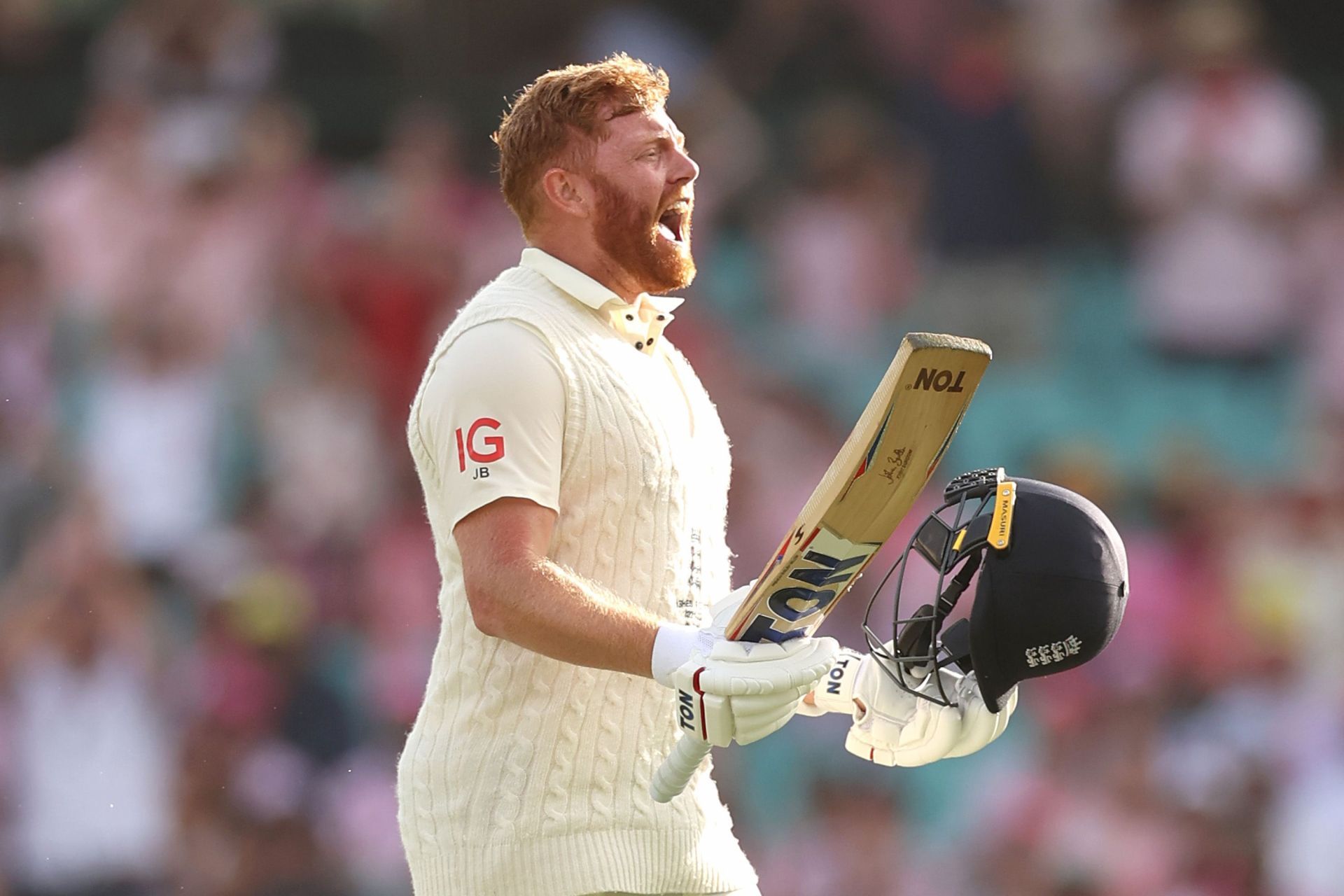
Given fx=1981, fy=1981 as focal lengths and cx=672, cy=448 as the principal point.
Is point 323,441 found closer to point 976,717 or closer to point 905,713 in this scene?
point 905,713

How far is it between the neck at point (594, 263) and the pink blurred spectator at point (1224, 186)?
5.75m

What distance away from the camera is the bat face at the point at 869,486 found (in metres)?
2.90

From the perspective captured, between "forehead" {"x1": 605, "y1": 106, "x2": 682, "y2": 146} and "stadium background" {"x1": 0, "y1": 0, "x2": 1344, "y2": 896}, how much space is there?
4.16 meters

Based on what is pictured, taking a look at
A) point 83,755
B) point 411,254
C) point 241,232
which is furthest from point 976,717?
Result: point 241,232

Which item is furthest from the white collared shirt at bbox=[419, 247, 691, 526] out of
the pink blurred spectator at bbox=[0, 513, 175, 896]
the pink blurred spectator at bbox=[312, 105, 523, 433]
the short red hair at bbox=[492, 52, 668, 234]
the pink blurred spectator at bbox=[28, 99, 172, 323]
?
the pink blurred spectator at bbox=[28, 99, 172, 323]

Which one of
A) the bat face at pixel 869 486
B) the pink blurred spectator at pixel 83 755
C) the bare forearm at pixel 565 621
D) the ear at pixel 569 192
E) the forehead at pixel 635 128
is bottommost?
the pink blurred spectator at pixel 83 755

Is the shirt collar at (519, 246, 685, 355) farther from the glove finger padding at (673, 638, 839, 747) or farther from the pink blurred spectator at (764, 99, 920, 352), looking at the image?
the pink blurred spectator at (764, 99, 920, 352)

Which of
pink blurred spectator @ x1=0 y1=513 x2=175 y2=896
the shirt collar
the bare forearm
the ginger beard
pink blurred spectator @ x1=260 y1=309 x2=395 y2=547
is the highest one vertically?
the ginger beard

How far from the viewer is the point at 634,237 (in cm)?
341

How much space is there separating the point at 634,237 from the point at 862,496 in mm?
695

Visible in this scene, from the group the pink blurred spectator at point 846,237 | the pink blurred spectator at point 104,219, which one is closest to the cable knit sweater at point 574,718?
the pink blurred spectator at point 846,237

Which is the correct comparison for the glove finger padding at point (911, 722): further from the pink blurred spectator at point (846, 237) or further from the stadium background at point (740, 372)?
the pink blurred spectator at point (846, 237)

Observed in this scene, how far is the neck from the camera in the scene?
3.42m

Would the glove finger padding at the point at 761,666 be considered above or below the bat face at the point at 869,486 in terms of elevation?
below
